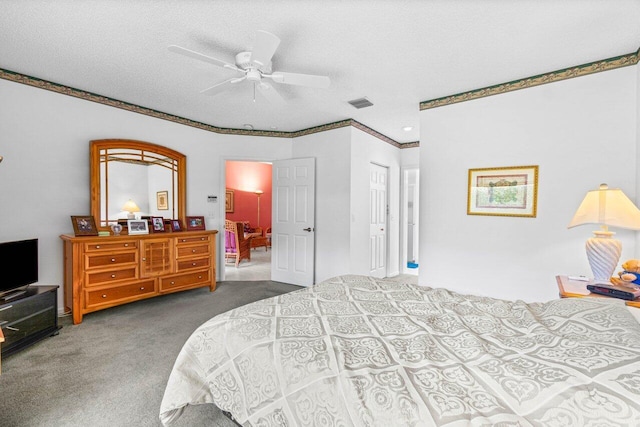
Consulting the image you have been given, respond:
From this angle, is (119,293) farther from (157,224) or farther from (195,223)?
(195,223)

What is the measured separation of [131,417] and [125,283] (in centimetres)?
200

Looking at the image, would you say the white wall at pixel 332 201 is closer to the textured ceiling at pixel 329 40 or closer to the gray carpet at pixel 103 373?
the textured ceiling at pixel 329 40

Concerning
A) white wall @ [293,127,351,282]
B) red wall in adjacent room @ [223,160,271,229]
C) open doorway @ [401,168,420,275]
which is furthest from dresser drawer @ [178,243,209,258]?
red wall in adjacent room @ [223,160,271,229]

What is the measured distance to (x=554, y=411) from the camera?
0.77 meters

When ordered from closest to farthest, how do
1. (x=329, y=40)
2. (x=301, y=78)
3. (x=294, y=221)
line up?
1. (x=329, y=40)
2. (x=301, y=78)
3. (x=294, y=221)

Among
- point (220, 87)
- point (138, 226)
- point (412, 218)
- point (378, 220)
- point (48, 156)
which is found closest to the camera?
point (220, 87)

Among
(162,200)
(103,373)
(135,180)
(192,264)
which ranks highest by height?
(135,180)

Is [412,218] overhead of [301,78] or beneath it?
beneath

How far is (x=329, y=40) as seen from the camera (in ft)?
7.15

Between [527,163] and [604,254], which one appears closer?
[604,254]

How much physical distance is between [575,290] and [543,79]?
2004mm

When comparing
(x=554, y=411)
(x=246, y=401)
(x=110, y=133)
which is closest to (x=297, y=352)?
(x=246, y=401)

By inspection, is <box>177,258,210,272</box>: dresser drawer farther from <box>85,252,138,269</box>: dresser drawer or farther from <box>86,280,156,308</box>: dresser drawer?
<box>85,252,138,269</box>: dresser drawer

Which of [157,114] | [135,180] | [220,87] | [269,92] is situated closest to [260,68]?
[269,92]
